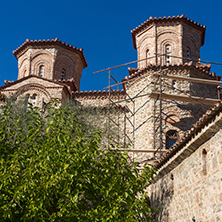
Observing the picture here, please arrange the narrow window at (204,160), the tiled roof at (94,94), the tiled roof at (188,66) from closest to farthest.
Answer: the narrow window at (204,160) → the tiled roof at (188,66) → the tiled roof at (94,94)

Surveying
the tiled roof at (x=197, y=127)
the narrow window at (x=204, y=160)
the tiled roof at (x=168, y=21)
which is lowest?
the narrow window at (x=204, y=160)

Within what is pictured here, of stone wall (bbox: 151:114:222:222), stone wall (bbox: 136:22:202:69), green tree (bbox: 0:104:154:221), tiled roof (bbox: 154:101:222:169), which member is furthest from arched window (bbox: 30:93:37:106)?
green tree (bbox: 0:104:154:221)

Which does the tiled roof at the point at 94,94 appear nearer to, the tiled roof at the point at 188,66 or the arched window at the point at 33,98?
the arched window at the point at 33,98

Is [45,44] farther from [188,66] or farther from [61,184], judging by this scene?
[61,184]

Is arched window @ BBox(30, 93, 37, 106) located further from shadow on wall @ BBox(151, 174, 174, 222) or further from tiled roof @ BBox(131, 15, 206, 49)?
shadow on wall @ BBox(151, 174, 174, 222)

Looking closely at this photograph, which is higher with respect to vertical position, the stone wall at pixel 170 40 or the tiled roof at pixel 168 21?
the tiled roof at pixel 168 21

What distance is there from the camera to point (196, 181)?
25.0 ft

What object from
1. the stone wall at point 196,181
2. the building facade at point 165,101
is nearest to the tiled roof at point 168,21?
the building facade at point 165,101

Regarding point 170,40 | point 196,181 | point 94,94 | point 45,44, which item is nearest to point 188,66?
point 170,40

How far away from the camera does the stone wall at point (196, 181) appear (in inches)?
264

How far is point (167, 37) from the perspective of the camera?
794 inches

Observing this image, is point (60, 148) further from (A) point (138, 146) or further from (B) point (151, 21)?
(B) point (151, 21)

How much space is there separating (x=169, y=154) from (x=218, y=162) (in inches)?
→ 97.3

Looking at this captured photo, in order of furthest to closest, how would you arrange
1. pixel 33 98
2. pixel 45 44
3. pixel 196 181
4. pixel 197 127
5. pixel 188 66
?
pixel 45 44, pixel 33 98, pixel 188 66, pixel 196 181, pixel 197 127
